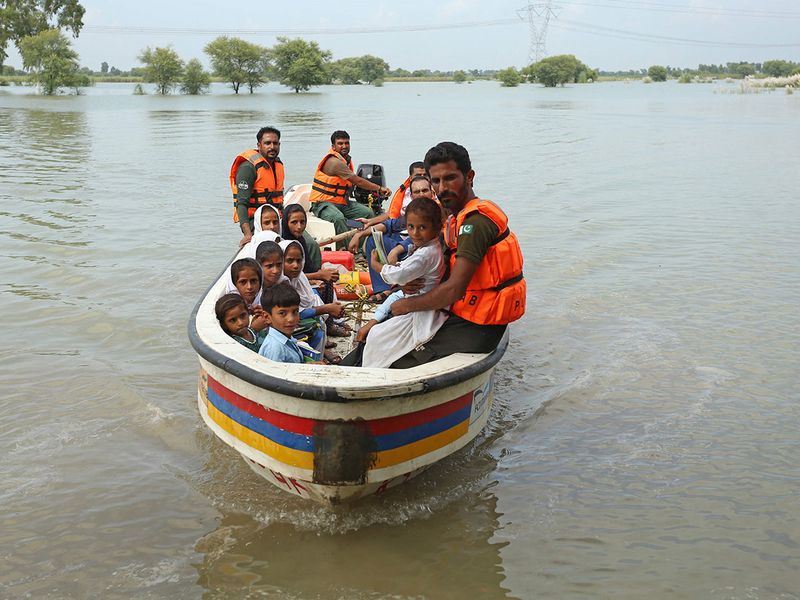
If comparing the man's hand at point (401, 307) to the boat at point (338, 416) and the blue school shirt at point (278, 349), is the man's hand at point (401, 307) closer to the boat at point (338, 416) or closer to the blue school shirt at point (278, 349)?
the boat at point (338, 416)

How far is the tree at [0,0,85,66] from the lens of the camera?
58.3 m

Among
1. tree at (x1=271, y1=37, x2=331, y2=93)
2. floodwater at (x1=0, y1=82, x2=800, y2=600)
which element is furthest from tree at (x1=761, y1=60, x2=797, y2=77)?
floodwater at (x1=0, y1=82, x2=800, y2=600)

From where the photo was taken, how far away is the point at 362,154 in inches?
799

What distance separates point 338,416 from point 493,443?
183 centimetres

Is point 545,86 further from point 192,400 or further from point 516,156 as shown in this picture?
point 192,400

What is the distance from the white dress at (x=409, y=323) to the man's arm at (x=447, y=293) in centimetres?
9

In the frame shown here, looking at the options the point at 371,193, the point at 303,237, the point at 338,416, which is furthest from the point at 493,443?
the point at 371,193

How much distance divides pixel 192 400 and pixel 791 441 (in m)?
4.10

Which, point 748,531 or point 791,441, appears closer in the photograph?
point 748,531

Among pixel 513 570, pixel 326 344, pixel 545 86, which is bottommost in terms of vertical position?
pixel 513 570

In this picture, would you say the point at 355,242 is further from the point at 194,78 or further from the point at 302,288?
the point at 194,78

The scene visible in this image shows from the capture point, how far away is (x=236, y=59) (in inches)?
2749

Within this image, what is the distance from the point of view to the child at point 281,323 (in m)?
3.94

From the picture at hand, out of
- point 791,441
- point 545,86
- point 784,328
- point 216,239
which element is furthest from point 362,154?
point 545,86
